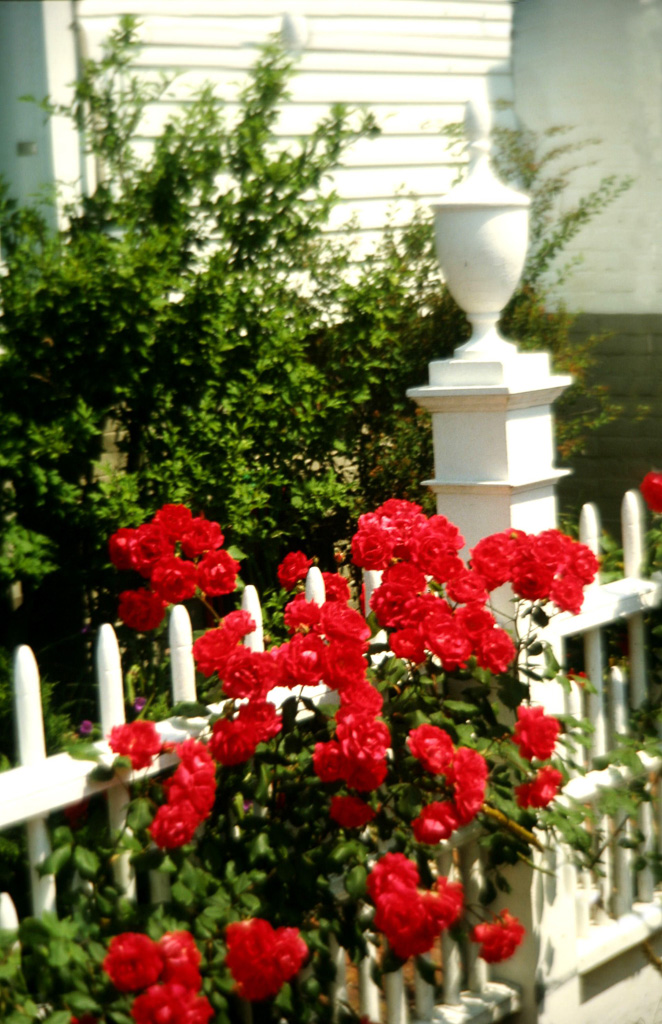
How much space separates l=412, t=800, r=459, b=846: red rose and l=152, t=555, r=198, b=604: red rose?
0.59 metres

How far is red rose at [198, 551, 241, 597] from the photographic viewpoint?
2.29m

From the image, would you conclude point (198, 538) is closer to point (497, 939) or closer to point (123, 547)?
point (123, 547)

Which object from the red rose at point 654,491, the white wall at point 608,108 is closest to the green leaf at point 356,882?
the red rose at point 654,491

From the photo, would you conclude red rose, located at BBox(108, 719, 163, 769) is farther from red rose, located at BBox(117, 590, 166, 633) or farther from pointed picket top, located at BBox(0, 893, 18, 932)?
red rose, located at BBox(117, 590, 166, 633)

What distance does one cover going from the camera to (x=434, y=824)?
79.7 inches

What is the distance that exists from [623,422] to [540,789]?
188 inches

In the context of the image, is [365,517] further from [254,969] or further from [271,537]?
[271,537]

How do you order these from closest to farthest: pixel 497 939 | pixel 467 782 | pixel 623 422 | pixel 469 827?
pixel 467 782 < pixel 497 939 < pixel 469 827 < pixel 623 422

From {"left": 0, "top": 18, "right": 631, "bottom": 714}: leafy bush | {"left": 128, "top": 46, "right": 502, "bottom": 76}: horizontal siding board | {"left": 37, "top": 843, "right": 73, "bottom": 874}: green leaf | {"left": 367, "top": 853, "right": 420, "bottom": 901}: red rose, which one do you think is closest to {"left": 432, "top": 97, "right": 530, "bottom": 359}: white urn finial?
{"left": 367, "top": 853, "right": 420, "bottom": 901}: red rose

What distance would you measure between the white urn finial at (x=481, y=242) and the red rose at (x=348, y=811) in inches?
42.4

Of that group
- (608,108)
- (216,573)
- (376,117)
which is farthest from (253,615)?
(608,108)

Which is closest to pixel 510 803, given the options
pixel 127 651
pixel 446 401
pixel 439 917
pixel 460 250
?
pixel 439 917

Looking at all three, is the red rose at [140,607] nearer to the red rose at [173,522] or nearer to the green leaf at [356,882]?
the red rose at [173,522]

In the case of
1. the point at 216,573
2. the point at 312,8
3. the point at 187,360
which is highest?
the point at 312,8
